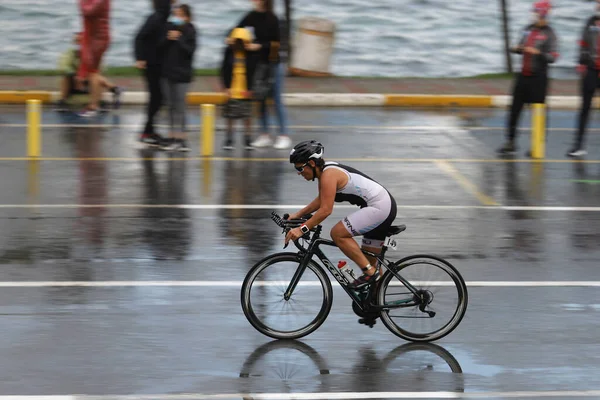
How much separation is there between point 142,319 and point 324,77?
1458 centimetres

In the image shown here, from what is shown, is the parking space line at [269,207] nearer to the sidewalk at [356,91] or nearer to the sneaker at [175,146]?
the sneaker at [175,146]

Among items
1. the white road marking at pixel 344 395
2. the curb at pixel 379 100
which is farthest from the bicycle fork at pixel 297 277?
the curb at pixel 379 100

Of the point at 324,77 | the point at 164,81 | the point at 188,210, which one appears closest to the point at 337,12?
the point at 324,77

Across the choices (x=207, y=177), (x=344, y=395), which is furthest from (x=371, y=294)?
(x=207, y=177)

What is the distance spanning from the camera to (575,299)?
9094 millimetres

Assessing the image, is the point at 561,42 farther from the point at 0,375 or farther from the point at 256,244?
the point at 0,375

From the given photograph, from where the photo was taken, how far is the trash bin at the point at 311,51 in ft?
73.1

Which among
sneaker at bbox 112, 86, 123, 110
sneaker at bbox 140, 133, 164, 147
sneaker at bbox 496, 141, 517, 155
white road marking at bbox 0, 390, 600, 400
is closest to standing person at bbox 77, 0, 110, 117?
Answer: sneaker at bbox 112, 86, 123, 110

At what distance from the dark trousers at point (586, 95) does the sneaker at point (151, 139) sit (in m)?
5.82

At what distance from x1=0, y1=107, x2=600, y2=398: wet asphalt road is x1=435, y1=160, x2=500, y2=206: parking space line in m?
0.03

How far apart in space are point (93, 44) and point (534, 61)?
23.5ft

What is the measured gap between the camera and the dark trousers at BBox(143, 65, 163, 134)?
1556cm

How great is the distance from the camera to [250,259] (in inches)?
402

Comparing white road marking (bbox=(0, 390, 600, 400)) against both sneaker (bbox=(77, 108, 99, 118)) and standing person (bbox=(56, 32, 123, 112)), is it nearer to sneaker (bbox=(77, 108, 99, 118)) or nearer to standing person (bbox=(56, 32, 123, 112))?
sneaker (bbox=(77, 108, 99, 118))
